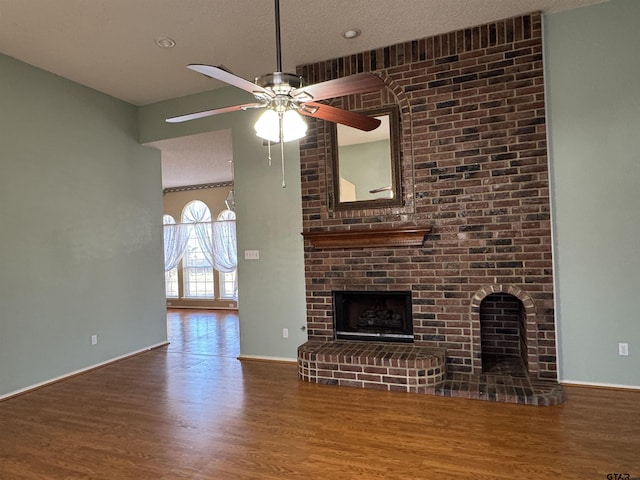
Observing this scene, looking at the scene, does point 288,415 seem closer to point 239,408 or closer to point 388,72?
point 239,408

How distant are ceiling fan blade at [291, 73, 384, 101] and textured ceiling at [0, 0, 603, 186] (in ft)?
4.57

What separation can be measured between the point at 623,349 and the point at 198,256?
7.66m

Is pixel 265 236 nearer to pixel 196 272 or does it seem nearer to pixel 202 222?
pixel 202 222

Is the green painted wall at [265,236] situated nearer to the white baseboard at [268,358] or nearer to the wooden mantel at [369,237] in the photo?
the white baseboard at [268,358]

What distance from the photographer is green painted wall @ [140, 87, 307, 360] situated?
169 inches

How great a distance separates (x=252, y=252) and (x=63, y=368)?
2191mm

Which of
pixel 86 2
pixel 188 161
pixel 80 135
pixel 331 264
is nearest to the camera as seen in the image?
pixel 86 2

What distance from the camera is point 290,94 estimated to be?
2.03 metres

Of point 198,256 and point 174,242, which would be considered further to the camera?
point 174,242

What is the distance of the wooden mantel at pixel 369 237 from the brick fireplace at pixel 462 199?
11mm

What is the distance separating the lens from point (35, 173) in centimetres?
388

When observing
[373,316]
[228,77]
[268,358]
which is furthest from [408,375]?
[228,77]

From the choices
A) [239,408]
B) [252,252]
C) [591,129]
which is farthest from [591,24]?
[239,408]

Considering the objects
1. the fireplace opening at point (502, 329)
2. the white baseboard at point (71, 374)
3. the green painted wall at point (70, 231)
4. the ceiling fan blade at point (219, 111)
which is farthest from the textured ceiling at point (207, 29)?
the white baseboard at point (71, 374)
